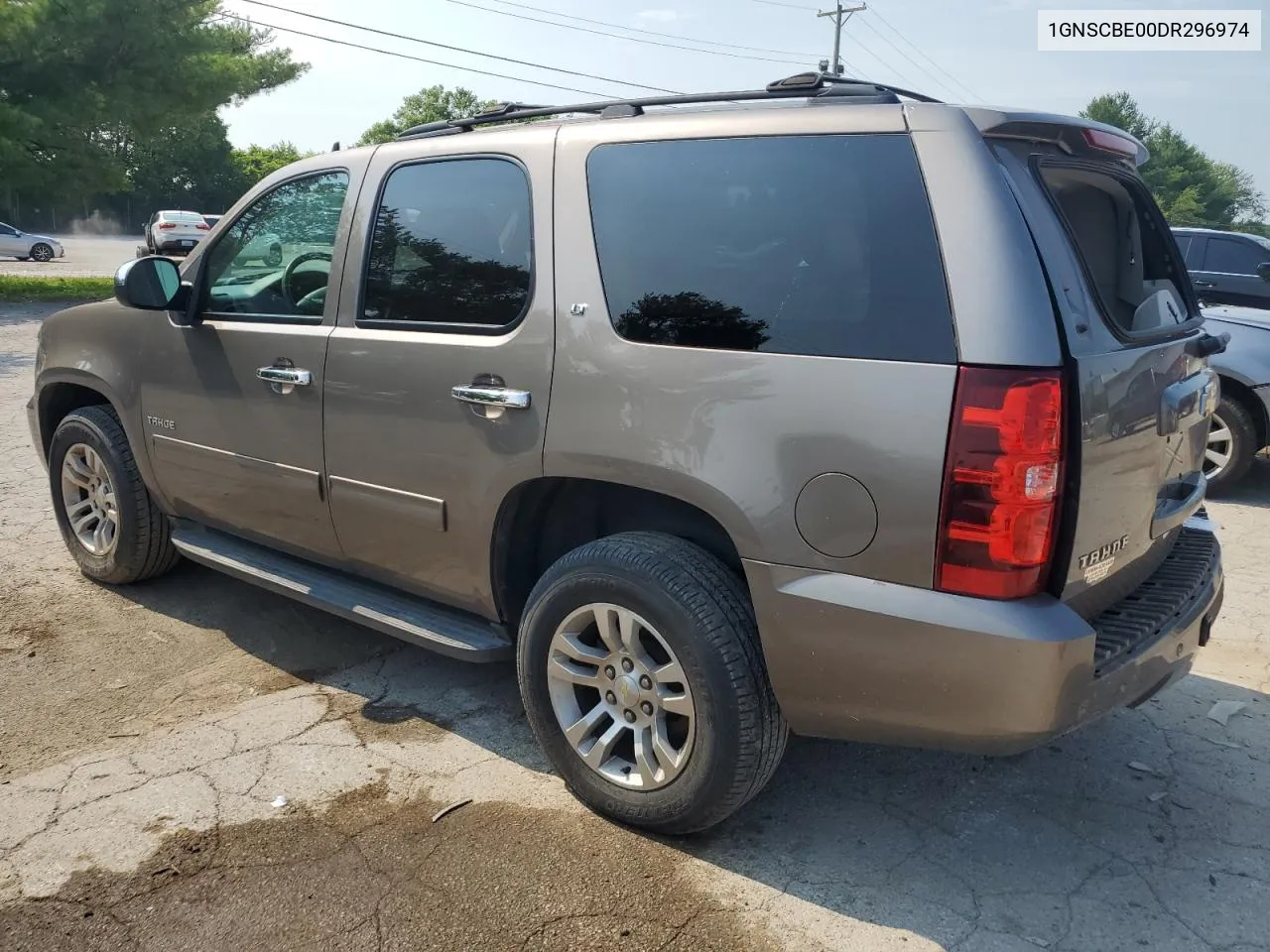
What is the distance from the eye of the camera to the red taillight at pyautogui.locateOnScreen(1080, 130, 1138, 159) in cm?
269

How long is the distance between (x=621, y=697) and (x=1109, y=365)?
5.02 feet

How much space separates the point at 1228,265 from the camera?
1030 centimetres

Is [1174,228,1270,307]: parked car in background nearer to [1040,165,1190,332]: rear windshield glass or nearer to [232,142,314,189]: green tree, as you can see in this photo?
[1040,165,1190,332]: rear windshield glass

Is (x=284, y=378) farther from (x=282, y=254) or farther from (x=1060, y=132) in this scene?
(x=1060, y=132)

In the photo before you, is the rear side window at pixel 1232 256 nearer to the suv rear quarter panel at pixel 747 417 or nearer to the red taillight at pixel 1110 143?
the red taillight at pixel 1110 143

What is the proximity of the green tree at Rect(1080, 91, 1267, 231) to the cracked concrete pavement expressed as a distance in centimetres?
7664

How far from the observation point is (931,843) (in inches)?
113

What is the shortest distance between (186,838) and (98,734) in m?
0.83

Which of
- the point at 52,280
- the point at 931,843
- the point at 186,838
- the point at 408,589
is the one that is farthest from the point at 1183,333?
the point at 52,280

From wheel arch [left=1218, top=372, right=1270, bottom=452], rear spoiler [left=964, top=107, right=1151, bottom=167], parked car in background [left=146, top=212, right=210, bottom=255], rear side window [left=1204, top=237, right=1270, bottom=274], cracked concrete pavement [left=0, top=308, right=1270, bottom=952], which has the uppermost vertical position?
parked car in background [left=146, top=212, right=210, bottom=255]

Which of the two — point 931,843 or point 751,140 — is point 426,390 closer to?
point 751,140

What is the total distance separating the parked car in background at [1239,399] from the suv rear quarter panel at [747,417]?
17.6ft

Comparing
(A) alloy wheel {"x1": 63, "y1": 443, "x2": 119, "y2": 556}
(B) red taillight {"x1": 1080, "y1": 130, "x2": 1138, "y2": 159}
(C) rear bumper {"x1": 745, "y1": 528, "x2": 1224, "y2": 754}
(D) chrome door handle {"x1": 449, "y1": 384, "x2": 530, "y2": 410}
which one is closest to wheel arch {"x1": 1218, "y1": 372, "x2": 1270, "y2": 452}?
(B) red taillight {"x1": 1080, "y1": 130, "x2": 1138, "y2": 159}

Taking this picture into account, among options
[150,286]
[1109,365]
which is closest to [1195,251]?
[1109,365]
